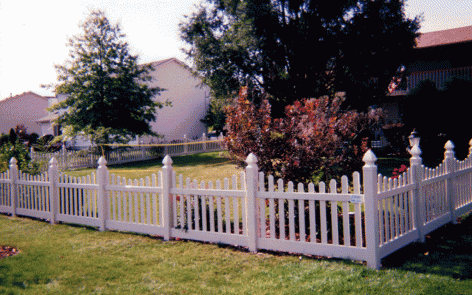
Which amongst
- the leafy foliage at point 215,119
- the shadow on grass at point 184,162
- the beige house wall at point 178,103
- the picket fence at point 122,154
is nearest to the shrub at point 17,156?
the picket fence at point 122,154

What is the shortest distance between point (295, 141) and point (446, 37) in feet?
73.4

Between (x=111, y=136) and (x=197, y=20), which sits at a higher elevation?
(x=197, y=20)

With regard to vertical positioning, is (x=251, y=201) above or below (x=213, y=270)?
above

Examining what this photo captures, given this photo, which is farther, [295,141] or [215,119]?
[215,119]

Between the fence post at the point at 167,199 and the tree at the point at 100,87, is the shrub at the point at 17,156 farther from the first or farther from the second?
the tree at the point at 100,87

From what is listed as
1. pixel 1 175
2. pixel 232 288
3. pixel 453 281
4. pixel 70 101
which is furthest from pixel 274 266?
pixel 70 101

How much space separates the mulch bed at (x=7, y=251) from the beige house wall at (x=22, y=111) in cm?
3973

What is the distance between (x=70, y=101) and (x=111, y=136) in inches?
130

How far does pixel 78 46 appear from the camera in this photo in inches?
910

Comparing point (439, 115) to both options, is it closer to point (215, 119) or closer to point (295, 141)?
point (295, 141)

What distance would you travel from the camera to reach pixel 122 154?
22156mm

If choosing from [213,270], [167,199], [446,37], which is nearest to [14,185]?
[167,199]

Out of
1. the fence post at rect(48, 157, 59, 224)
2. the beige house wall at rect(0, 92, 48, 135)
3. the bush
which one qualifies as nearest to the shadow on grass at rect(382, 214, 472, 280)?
the fence post at rect(48, 157, 59, 224)

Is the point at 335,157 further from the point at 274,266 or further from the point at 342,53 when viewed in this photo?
the point at 342,53
